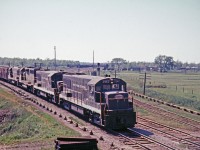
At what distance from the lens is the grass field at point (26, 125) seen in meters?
21.8

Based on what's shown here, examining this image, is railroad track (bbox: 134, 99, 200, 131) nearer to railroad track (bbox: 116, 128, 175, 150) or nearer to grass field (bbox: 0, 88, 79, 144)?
railroad track (bbox: 116, 128, 175, 150)

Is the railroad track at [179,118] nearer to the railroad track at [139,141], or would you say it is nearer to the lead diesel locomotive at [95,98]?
the railroad track at [139,141]

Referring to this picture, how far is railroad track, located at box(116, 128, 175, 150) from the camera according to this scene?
1844cm

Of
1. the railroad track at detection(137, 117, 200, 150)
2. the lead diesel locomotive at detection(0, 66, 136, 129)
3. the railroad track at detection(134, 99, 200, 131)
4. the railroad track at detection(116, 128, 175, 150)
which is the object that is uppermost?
the lead diesel locomotive at detection(0, 66, 136, 129)

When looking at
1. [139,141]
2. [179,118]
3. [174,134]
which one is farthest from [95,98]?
[179,118]

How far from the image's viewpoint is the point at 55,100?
1414 inches

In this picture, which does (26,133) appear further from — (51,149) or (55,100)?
(55,100)

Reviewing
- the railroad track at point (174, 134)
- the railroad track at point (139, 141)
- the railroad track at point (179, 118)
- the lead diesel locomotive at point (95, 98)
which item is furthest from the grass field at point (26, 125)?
the railroad track at point (179, 118)

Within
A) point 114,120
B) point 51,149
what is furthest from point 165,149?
point 51,149

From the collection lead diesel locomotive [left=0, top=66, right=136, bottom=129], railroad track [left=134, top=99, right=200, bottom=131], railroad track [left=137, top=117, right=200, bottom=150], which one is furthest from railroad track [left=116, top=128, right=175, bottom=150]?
railroad track [left=134, top=99, right=200, bottom=131]

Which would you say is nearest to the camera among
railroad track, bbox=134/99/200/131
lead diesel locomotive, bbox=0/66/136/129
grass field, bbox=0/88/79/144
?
grass field, bbox=0/88/79/144

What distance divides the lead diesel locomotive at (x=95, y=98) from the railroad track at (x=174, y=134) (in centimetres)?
268

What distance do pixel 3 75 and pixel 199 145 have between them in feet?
188

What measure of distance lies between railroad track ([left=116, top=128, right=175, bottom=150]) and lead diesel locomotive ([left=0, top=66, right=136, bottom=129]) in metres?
0.84
